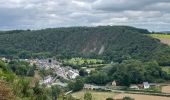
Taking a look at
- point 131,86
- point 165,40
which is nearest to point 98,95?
point 131,86

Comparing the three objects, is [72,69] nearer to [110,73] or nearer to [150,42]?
[110,73]

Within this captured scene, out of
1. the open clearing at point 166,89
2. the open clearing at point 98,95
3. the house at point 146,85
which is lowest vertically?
the house at point 146,85

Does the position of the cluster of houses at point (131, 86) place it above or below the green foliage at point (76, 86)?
below

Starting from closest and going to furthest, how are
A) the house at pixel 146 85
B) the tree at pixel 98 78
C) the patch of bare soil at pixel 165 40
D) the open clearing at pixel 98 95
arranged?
the open clearing at pixel 98 95 → the house at pixel 146 85 → the tree at pixel 98 78 → the patch of bare soil at pixel 165 40

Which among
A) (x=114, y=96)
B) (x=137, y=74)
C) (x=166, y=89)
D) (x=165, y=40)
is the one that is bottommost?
(x=166, y=89)

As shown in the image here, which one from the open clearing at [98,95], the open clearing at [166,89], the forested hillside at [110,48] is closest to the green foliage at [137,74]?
the open clearing at [166,89]

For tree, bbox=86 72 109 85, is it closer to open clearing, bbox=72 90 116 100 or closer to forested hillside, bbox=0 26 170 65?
open clearing, bbox=72 90 116 100

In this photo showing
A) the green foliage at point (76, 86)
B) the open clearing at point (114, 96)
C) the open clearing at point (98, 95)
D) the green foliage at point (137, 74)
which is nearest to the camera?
the open clearing at point (114, 96)

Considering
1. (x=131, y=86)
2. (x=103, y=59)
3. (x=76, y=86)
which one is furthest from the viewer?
(x=103, y=59)

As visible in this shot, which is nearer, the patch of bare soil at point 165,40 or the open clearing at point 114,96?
the open clearing at point 114,96

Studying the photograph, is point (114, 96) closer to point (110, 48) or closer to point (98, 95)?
point (98, 95)

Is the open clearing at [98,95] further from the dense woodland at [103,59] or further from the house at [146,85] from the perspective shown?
the house at [146,85]
